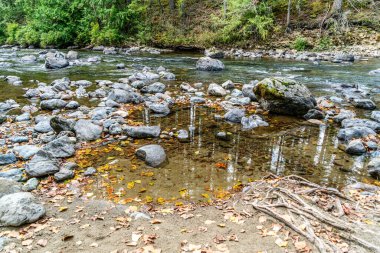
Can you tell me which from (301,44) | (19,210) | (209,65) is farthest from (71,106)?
(301,44)

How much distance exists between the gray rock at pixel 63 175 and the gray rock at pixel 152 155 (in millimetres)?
1257

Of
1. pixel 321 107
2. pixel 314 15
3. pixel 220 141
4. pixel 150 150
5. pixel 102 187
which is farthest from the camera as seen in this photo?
pixel 314 15

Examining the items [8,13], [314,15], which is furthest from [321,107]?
[8,13]

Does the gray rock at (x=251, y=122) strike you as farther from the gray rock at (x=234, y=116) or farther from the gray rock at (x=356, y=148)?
the gray rock at (x=356, y=148)

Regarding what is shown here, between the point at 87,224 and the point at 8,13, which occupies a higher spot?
the point at 8,13

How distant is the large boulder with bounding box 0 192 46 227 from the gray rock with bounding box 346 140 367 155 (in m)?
5.64

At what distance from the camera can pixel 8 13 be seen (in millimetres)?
38719

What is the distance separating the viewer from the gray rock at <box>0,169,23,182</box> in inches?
188

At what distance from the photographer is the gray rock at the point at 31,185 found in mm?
4496

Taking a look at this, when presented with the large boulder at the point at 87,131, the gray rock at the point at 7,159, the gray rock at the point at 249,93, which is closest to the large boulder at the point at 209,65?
the gray rock at the point at 249,93

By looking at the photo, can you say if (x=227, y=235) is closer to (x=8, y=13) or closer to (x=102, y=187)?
(x=102, y=187)

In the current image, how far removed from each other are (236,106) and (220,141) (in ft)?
10.4

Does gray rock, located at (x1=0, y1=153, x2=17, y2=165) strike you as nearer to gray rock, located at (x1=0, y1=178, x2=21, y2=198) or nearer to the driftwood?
gray rock, located at (x1=0, y1=178, x2=21, y2=198)

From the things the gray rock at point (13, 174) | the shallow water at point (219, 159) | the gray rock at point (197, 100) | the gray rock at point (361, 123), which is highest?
the gray rock at point (361, 123)
